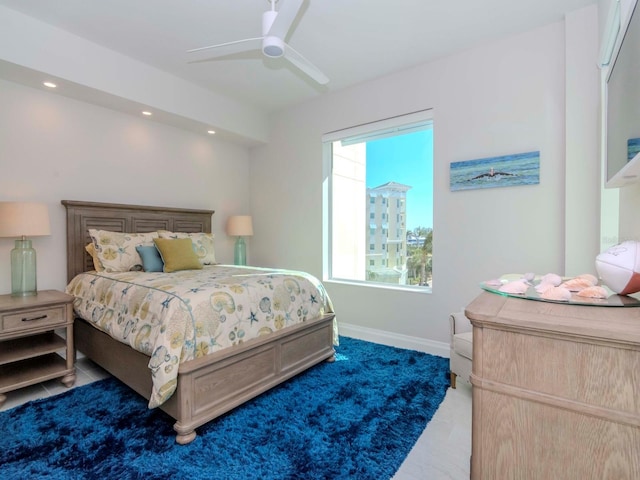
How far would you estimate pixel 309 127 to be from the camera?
398 centimetres

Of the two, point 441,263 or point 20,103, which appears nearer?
point 20,103

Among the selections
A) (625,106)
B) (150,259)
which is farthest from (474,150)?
(150,259)

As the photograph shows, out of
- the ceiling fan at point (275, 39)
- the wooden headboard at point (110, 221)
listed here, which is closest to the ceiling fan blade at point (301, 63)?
the ceiling fan at point (275, 39)

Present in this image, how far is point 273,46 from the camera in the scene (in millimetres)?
1970

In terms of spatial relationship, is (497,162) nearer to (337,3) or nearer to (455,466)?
(337,3)

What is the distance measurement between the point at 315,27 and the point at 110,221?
8.57ft

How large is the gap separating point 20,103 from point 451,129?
147 inches

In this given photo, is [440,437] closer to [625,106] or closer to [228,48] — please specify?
[625,106]

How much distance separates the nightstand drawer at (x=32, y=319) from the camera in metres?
2.19

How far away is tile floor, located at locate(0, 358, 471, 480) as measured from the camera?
1587mm

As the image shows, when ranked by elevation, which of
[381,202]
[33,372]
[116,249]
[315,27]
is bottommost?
[33,372]

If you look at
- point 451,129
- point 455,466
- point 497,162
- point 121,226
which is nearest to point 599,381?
point 455,466

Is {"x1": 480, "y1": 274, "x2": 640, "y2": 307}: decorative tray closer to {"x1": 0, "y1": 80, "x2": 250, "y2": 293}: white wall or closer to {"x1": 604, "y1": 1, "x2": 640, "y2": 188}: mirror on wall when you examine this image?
{"x1": 604, "y1": 1, "x2": 640, "y2": 188}: mirror on wall

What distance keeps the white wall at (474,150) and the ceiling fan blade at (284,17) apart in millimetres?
1723
